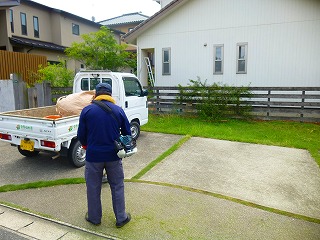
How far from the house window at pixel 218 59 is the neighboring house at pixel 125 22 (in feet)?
69.7

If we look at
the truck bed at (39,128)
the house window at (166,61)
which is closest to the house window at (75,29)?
the house window at (166,61)

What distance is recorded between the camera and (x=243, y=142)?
727cm

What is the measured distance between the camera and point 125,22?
108ft

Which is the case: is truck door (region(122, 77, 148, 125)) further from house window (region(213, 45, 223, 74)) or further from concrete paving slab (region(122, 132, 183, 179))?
house window (region(213, 45, 223, 74))

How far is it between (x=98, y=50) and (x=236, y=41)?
7.24 m

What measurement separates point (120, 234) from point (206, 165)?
2829mm

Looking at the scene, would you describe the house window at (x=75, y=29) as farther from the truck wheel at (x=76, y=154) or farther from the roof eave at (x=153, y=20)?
the truck wheel at (x=76, y=154)

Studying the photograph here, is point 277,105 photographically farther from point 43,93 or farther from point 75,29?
point 75,29

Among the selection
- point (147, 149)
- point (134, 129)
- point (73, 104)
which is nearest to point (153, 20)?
point (134, 129)

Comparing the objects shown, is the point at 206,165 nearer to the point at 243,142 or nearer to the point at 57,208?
the point at 243,142

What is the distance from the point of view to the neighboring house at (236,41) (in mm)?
10984

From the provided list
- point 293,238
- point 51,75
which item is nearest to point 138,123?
point 293,238

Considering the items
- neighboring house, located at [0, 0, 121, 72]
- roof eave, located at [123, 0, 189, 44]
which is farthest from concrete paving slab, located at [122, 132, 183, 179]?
neighboring house, located at [0, 0, 121, 72]

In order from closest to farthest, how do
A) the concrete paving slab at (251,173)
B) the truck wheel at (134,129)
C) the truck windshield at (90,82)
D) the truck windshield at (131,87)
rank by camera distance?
the concrete paving slab at (251,173), the truck windshield at (90,82), the truck windshield at (131,87), the truck wheel at (134,129)
